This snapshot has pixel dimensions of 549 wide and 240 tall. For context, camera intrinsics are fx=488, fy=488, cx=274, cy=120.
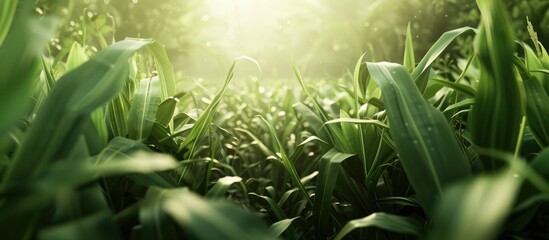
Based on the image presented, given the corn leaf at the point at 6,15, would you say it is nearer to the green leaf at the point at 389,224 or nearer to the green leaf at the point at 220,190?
the green leaf at the point at 220,190

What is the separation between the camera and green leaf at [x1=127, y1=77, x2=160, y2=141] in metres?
0.91

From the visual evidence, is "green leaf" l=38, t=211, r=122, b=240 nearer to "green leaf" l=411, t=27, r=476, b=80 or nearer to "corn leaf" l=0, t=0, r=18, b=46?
"corn leaf" l=0, t=0, r=18, b=46

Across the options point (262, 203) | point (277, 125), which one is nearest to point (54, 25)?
point (262, 203)

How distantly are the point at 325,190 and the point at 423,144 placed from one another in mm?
283

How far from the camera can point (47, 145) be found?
551 millimetres

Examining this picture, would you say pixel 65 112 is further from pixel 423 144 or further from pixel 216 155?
pixel 216 155

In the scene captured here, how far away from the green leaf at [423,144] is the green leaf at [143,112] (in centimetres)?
44

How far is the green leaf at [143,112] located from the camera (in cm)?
91

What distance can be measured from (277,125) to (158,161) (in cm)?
188

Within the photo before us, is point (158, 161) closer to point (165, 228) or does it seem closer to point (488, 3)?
point (165, 228)

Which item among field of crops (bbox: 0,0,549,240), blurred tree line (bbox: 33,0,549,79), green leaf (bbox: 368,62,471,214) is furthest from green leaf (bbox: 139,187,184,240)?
blurred tree line (bbox: 33,0,549,79)

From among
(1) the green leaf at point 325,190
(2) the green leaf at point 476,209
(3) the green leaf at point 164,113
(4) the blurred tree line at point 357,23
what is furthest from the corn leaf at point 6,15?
(4) the blurred tree line at point 357,23

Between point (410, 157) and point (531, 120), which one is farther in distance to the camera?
point (531, 120)

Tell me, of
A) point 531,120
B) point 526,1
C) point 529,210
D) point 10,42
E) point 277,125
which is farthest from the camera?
point 526,1
